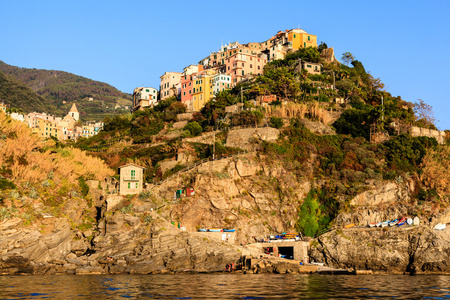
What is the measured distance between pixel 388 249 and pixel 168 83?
79.8m

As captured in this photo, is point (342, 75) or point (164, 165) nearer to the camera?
point (164, 165)

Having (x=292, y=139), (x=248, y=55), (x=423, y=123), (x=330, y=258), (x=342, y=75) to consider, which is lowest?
(x=330, y=258)

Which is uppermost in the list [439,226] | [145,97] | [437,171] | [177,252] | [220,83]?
[145,97]

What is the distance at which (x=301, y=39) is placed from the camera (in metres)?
112

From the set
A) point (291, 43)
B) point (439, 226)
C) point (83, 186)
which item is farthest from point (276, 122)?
point (291, 43)

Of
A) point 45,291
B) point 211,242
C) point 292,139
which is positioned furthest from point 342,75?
point 45,291

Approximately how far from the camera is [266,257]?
4978 cm

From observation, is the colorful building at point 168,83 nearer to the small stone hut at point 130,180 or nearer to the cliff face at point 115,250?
the small stone hut at point 130,180

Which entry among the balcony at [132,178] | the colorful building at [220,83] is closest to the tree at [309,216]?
the balcony at [132,178]

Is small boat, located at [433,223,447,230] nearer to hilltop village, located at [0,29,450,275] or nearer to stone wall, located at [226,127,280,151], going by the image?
hilltop village, located at [0,29,450,275]

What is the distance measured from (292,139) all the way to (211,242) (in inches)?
1009

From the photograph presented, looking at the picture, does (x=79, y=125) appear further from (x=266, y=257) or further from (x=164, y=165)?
(x=266, y=257)

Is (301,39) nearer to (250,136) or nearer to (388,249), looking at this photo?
(250,136)

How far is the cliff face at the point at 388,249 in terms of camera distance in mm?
48844
